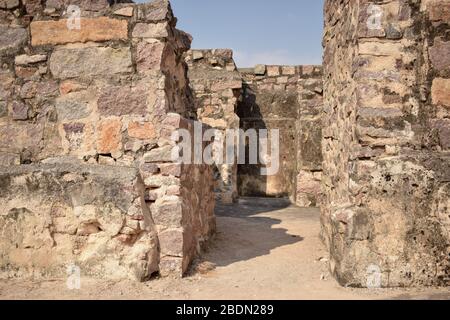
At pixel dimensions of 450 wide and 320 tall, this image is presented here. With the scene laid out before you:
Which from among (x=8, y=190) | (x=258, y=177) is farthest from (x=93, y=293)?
(x=258, y=177)

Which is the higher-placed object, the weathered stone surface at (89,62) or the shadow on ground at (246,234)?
the weathered stone surface at (89,62)

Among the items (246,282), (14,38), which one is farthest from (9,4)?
(246,282)

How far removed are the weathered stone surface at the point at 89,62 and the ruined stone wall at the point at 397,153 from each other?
6.10ft

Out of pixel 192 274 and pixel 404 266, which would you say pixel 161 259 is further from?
pixel 404 266

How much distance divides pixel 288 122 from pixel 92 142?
222 inches

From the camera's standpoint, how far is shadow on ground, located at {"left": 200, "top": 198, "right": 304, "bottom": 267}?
159 inches

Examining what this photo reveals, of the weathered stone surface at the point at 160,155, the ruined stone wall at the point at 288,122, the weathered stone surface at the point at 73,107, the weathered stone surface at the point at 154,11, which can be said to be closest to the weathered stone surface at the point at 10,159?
the weathered stone surface at the point at 73,107

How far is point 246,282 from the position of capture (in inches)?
126

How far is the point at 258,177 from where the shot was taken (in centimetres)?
850

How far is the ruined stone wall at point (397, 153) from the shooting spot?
119 inches

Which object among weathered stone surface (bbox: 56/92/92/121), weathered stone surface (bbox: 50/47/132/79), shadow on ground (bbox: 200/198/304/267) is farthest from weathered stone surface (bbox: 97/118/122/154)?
shadow on ground (bbox: 200/198/304/267)

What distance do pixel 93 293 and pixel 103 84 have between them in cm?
161

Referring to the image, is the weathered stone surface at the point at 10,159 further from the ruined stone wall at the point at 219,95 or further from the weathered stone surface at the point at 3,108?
the ruined stone wall at the point at 219,95

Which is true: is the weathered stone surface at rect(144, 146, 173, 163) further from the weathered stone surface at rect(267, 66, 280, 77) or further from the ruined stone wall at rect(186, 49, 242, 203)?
the weathered stone surface at rect(267, 66, 280, 77)
